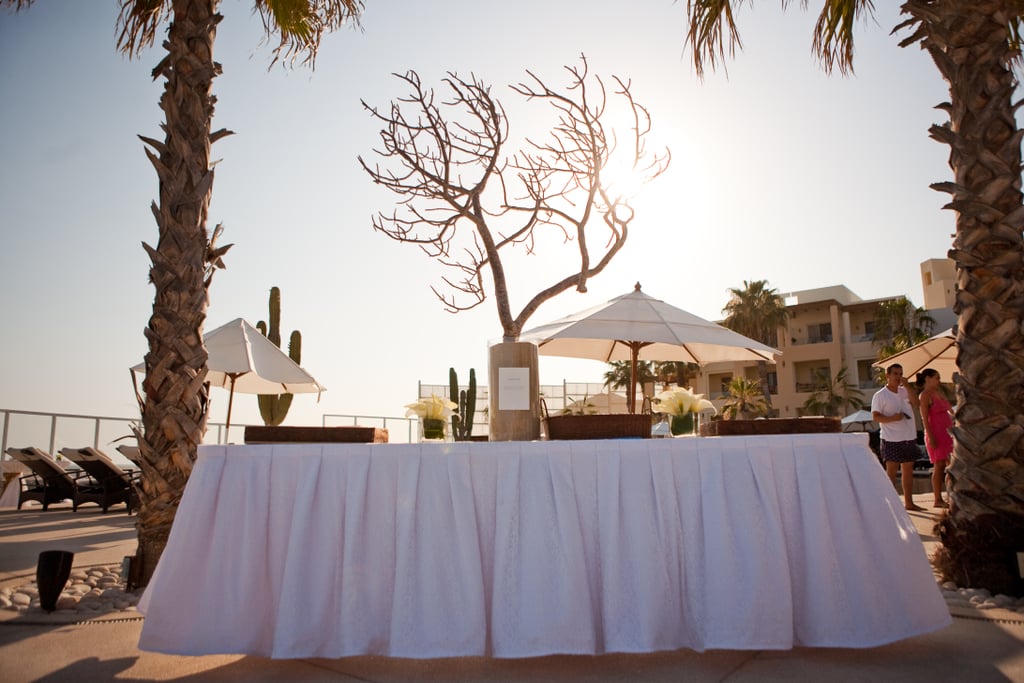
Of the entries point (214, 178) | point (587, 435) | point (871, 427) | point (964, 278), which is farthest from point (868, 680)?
point (871, 427)

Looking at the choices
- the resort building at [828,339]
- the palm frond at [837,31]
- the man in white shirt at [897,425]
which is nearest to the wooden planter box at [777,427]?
the palm frond at [837,31]

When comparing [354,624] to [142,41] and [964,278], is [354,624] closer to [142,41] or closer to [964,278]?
[964,278]

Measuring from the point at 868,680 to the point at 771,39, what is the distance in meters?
4.95

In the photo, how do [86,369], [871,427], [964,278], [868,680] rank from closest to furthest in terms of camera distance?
[868,680] → [964,278] → [86,369] → [871,427]

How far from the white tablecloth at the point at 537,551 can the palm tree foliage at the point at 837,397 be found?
108 ft

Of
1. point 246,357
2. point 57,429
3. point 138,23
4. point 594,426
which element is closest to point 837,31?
point 594,426

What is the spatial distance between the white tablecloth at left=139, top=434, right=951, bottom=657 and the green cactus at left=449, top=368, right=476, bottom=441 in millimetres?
1063

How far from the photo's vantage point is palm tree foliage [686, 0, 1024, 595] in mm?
3328

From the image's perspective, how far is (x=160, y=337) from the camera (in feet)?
12.7

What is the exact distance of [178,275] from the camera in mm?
3934

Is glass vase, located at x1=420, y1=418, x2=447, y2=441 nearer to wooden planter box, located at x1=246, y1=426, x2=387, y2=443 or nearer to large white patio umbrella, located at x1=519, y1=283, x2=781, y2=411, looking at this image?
wooden planter box, located at x1=246, y1=426, x2=387, y2=443

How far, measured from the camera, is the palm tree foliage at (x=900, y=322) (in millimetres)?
30328

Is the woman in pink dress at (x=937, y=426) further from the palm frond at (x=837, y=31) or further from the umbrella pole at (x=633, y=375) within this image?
the umbrella pole at (x=633, y=375)

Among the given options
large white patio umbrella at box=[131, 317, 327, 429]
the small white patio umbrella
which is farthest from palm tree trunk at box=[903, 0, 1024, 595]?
the small white patio umbrella
